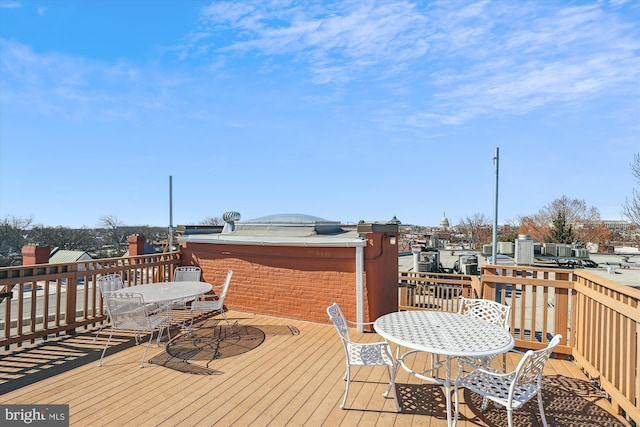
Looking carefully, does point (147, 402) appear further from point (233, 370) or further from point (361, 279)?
point (361, 279)

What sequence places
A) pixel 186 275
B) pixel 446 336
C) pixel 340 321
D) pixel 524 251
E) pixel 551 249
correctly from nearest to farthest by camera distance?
pixel 446 336
pixel 340 321
pixel 186 275
pixel 524 251
pixel 551 249

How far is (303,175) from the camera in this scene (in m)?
16.3

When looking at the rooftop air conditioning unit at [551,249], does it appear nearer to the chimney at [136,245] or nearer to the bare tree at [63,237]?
the chimney at [136,245]

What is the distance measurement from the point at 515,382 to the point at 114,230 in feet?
153

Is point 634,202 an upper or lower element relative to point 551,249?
upper

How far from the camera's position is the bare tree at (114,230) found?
36.9m

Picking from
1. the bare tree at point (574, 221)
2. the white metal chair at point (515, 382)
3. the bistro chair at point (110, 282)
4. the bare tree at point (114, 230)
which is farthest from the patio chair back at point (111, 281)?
the bare tree at point (574, 221)

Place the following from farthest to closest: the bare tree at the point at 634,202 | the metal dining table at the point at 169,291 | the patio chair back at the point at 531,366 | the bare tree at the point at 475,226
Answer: the bare tree at the point at 475,226, the bare tree at the point at 634,202, the metal dining table at the point at 169,291, the patio chair back at the point at 531,366

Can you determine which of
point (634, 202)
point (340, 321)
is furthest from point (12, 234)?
point (634, 202)

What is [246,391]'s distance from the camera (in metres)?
3.11

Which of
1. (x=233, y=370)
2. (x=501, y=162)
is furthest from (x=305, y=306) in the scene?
(x=501, y=162)

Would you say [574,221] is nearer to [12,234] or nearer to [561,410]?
[561,410]

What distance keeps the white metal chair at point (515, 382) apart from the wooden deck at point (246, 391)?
449 millimetres

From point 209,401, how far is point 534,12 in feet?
28.0
